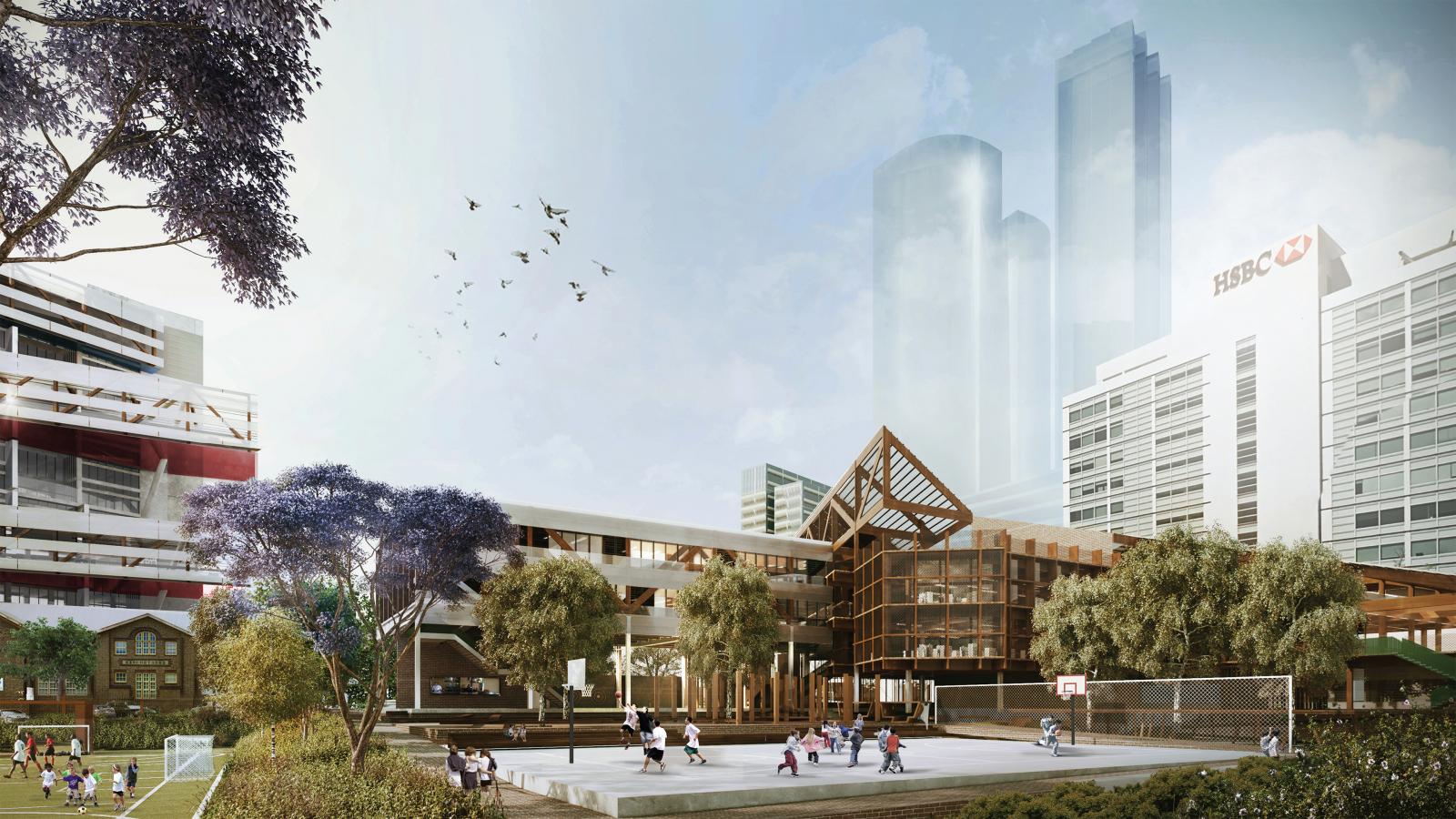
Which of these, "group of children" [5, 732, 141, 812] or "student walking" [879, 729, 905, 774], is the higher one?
"student walking" [879, 729, 905, 774]

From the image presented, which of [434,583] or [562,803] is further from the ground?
[434,583]

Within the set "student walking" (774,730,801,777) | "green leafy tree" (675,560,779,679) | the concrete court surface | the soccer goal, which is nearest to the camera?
the concrete court surface

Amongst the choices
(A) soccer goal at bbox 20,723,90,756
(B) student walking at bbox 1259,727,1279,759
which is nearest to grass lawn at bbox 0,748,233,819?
(A) soccer goal at bbox 20,723,90,756

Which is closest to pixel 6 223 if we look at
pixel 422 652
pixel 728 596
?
pixel 728 596

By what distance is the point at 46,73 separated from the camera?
47.4 ft

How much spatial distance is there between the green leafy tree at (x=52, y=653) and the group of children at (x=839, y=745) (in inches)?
1872

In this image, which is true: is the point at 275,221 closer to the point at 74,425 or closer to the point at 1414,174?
the point at 74,425

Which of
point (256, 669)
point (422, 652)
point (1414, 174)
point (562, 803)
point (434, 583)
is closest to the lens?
point (562, 803)

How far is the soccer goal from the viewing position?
1828 inches

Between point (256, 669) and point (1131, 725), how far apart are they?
104ft

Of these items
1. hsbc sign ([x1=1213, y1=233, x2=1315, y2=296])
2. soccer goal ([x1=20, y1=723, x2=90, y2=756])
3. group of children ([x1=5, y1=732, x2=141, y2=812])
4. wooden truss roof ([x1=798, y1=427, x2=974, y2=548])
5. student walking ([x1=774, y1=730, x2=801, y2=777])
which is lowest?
soccer goal ([x1=20, y1=723, x2=90, y2=756])

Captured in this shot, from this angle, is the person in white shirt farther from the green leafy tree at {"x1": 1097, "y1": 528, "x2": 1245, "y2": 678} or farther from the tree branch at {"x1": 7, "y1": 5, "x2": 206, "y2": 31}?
the green leafy tree at {"x1": 1097, "y1": 528, "x2": 1245, "y2": 678}

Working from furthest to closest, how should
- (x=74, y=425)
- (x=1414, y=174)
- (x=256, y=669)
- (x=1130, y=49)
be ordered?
(x=1130, y=49), (x=1414, y=174), (x=74, y=425), (x=256, y=669)

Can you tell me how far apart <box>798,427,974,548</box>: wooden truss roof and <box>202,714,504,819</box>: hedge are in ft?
119
